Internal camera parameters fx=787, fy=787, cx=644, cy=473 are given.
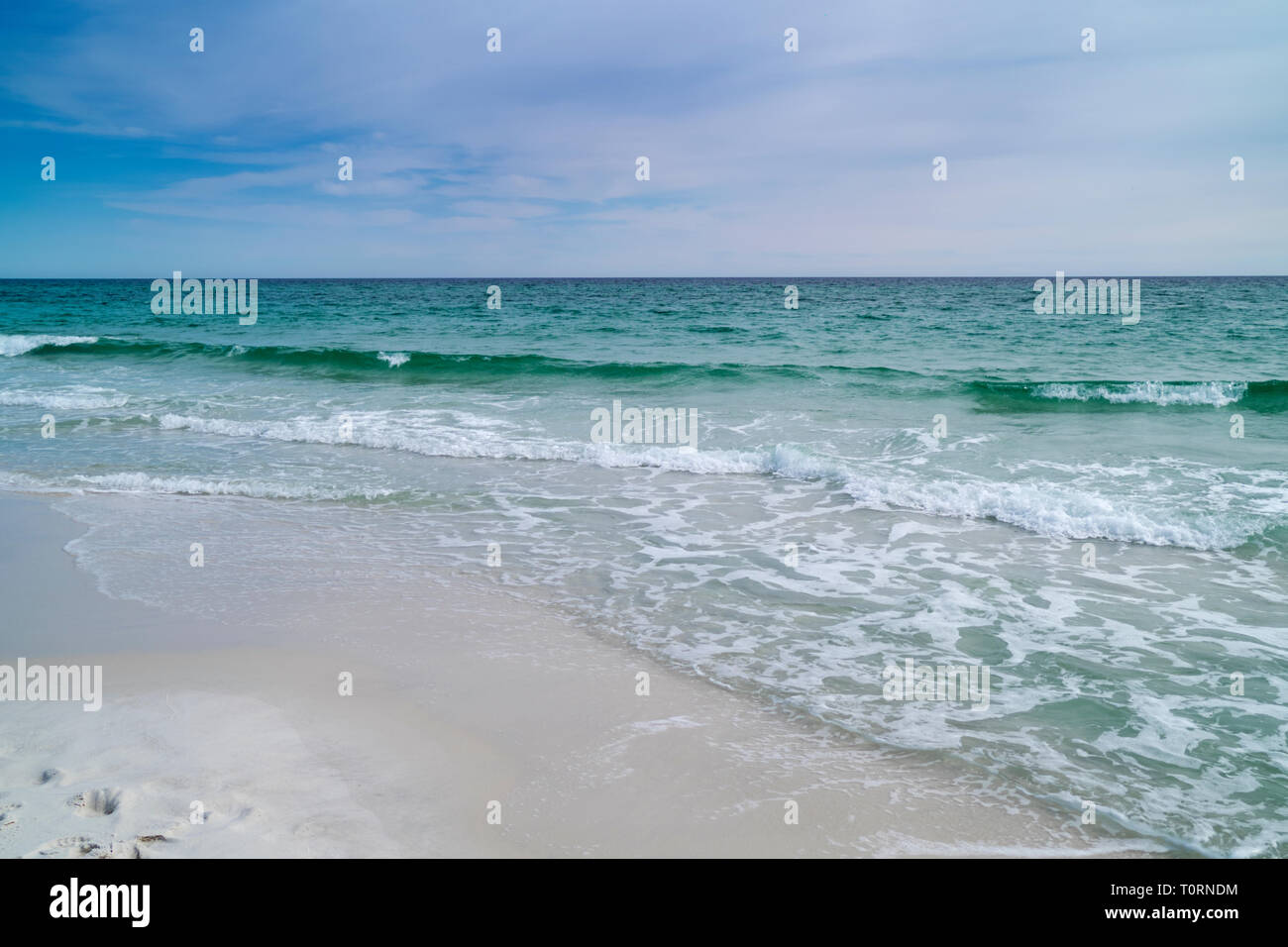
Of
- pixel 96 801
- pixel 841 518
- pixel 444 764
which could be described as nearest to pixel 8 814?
pixel 96 801

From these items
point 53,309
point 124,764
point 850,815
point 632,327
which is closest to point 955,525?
point 850,815

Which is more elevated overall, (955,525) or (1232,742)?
(955,525)

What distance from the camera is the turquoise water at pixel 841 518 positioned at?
4824mm

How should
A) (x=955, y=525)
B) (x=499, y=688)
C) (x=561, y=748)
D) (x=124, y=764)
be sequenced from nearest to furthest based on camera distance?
1. (x=124, y=764)
2. (x=561, y=748)
3. (x=499, y=688)
4. (x=955, y=525)

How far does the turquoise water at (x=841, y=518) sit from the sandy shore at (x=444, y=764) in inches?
18.2

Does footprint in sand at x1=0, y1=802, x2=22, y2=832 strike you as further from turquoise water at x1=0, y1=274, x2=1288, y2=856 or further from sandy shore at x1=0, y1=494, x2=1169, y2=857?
turquoise water at x1=0, y1=274, x2=1288, y2=856

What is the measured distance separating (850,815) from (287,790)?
2778mm

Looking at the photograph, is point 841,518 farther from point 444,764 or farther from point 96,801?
point 96,801

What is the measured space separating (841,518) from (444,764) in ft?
19.9

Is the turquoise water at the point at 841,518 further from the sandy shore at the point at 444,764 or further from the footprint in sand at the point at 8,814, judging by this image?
the footprint in sand at the point at 8,814

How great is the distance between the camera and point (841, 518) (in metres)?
9.16
